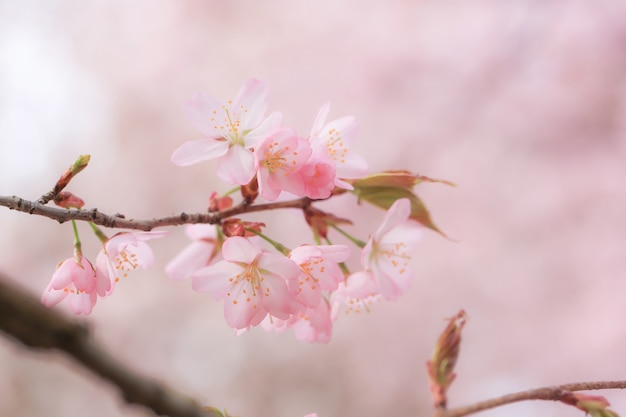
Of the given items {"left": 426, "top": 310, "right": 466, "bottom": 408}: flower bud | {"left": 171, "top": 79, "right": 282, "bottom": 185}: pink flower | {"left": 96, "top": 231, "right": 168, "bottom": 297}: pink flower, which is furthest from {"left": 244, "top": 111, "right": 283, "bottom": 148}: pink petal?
{"left": 426, "top": 310, "right": 466, "bottom": 408}: flower bud

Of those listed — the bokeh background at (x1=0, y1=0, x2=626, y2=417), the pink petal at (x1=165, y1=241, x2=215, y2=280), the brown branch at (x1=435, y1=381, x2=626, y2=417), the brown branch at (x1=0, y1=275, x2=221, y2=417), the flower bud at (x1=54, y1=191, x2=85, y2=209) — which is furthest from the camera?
the bokeh background at (x1=0, y1=0, x2=626, y2=417)

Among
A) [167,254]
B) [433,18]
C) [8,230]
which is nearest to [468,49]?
[433,18]

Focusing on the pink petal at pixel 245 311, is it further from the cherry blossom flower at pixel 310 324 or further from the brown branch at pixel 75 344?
the brown branch at pixel 75 344

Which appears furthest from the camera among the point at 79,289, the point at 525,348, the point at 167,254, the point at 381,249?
the point at 167,254

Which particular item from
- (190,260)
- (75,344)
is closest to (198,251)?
(190,260)

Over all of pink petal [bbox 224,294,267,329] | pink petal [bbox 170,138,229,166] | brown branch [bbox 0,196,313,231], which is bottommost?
pink petal [bbox 224,294,267,329]

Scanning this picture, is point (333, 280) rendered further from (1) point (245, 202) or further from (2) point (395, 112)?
(2) point (395, 112)

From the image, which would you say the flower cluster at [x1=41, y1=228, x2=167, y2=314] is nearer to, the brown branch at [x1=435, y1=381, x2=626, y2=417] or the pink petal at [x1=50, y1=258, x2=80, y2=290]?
the pink petal at [x1=50, y1=258, x2=80, y2=290]
